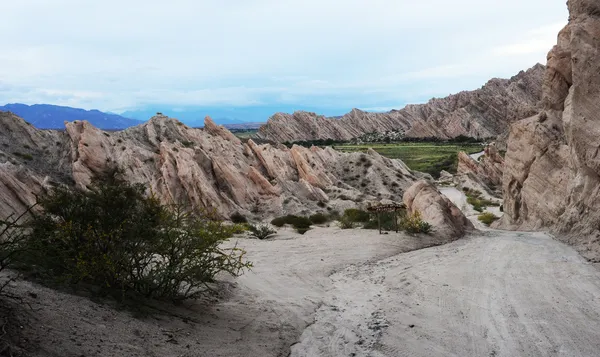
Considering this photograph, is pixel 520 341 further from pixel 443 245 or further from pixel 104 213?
pixel 443 245

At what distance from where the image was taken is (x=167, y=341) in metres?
7.77

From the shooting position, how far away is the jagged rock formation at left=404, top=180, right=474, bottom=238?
22312mm

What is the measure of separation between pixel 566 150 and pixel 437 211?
7.58 meters

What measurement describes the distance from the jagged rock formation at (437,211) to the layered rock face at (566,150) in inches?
177

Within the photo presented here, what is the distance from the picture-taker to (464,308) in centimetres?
1077

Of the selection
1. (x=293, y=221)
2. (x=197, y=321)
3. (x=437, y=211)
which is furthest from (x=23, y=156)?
(x=197, y=321)

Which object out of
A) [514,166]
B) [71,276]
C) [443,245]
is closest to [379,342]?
[71,276]

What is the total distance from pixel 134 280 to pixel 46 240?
2005 mm

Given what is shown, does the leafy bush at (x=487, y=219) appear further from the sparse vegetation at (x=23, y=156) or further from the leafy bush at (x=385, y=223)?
the sparse vegetation at (x=23, y=156)

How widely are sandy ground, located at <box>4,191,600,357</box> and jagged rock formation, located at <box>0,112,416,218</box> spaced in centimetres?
2043

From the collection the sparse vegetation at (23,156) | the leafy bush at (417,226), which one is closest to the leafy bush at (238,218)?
the leafy bush at (417,226)

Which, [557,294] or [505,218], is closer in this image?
[557,294]

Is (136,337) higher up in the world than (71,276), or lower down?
lower down

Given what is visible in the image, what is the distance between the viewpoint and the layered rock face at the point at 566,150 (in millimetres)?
17688
